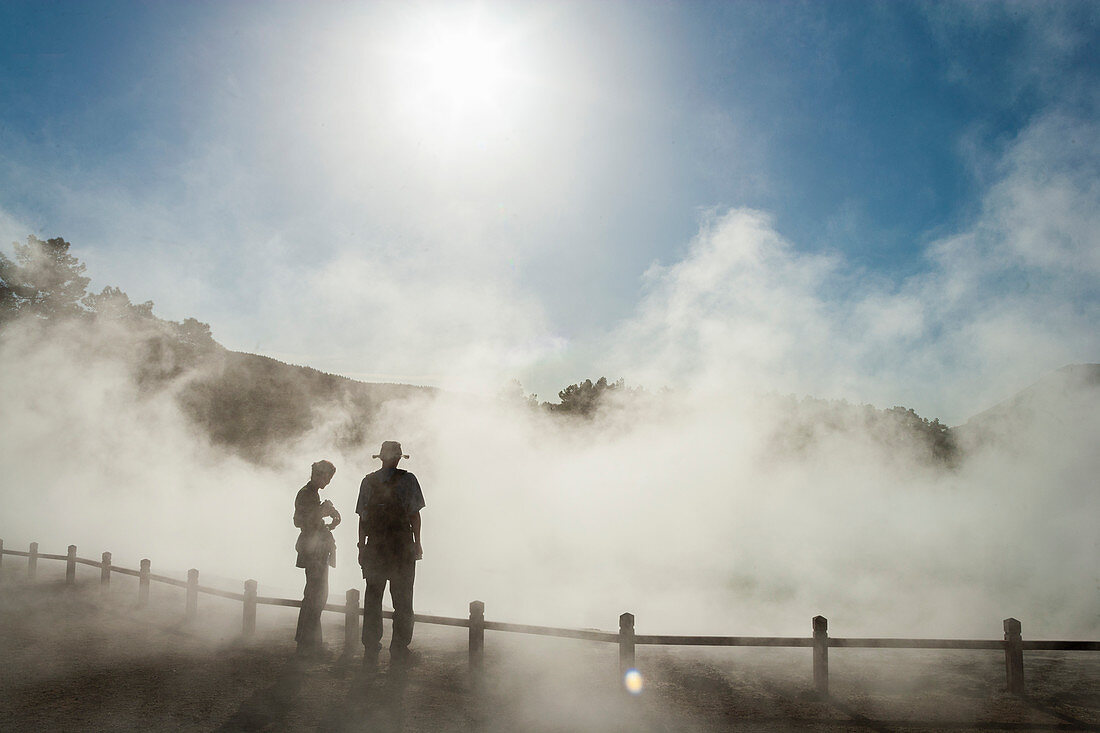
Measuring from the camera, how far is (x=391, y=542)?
6.89 metres

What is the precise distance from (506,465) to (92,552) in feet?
43.2

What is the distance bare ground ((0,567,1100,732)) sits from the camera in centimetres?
568

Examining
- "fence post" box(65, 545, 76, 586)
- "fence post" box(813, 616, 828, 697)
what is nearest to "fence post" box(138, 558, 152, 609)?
"fence post" box(65, 545, 76, 586)

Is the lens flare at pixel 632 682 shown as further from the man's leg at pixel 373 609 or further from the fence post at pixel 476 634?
the man's leg at pixel 373 609

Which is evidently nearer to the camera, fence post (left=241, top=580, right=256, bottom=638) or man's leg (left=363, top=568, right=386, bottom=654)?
man's leg (left=363, top=568, right=386, bottom=654)

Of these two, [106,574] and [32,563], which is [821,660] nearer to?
[106,574]

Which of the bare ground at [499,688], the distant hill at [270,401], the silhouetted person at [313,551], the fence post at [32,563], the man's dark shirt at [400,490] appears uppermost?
the distant hill at [270,401]

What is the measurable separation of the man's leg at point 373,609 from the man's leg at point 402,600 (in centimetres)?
14

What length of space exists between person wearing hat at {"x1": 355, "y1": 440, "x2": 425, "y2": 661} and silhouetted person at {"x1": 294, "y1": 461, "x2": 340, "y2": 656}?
0.82 m

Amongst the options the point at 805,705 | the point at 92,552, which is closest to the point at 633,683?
the point at 805,705

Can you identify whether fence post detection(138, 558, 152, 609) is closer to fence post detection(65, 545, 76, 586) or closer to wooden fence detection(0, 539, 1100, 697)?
fence post detection(65, 545, 76, 586)

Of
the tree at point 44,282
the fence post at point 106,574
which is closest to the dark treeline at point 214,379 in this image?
the tree at point 44,282

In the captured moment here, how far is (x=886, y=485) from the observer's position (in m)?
17.7

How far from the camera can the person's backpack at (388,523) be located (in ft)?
22.6
